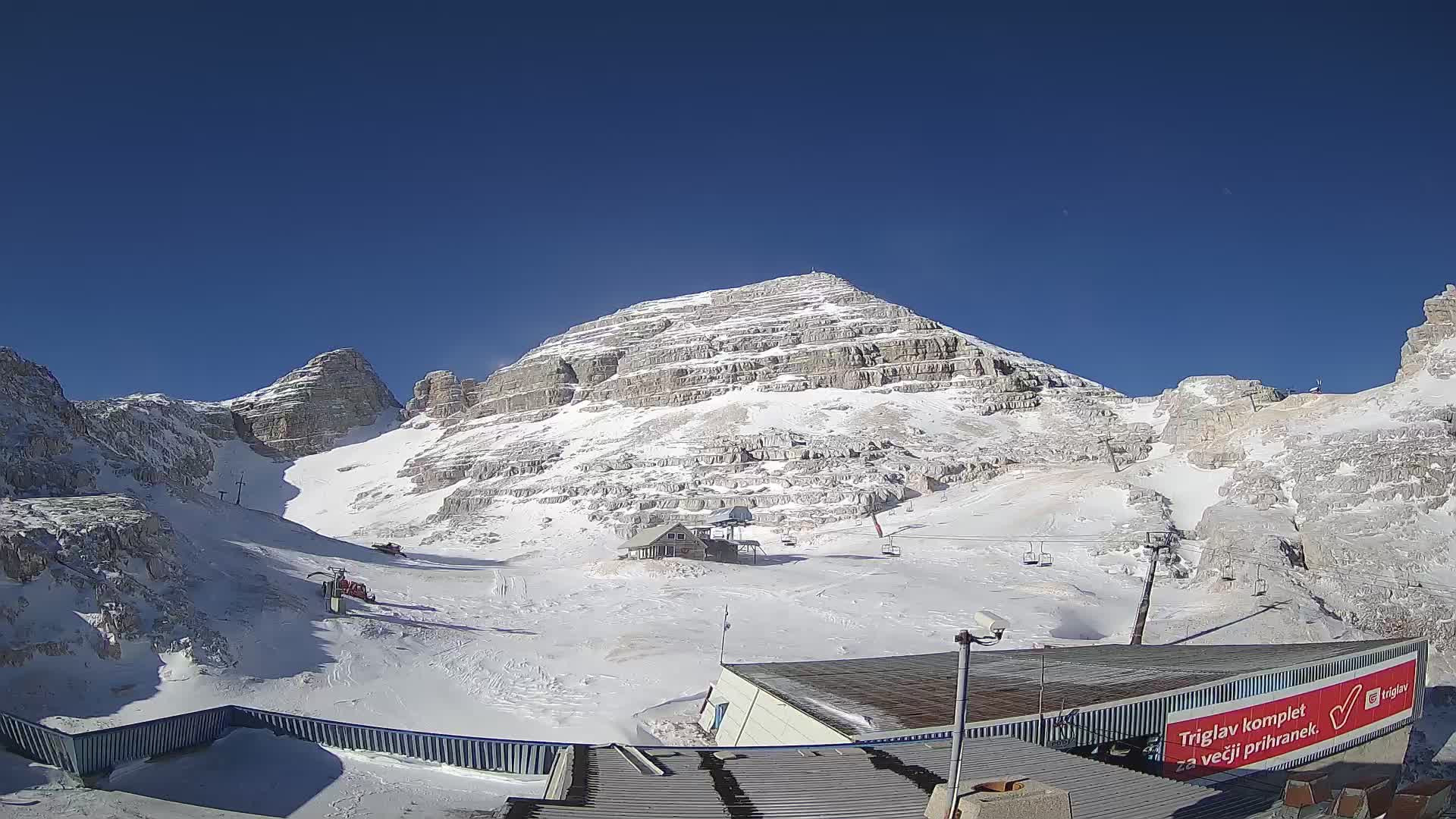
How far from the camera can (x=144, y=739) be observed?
10.6 m

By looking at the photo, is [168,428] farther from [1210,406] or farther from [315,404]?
[1210,406]

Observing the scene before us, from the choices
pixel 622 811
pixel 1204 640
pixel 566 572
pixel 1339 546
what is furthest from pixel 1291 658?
pixel 566 572

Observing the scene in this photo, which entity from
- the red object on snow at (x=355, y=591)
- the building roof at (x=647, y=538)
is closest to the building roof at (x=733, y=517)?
the building roof at (x=647, y=538)

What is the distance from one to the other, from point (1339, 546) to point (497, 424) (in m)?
107

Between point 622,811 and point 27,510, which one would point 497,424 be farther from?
point 622,811

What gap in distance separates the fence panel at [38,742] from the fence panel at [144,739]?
0.15 metres

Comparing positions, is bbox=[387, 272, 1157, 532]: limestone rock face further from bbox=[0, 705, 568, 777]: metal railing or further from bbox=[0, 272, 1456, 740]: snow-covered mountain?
bbox=[0, 705, 568, 777]: metal railing

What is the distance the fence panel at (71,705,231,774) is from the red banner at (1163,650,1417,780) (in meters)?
15.3

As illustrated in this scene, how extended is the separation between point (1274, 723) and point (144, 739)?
19135 millimetres

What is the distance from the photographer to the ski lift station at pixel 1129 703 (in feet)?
43.7

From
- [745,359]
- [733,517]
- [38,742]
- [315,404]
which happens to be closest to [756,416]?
[745,359]

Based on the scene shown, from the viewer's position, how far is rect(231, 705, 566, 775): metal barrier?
11.4 metres

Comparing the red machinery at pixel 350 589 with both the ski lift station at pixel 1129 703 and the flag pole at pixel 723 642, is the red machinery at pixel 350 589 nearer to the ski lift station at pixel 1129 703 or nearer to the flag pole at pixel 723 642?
the flag pole at pixel 723 642

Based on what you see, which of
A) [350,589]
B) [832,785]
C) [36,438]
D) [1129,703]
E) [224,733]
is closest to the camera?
[832,785]
